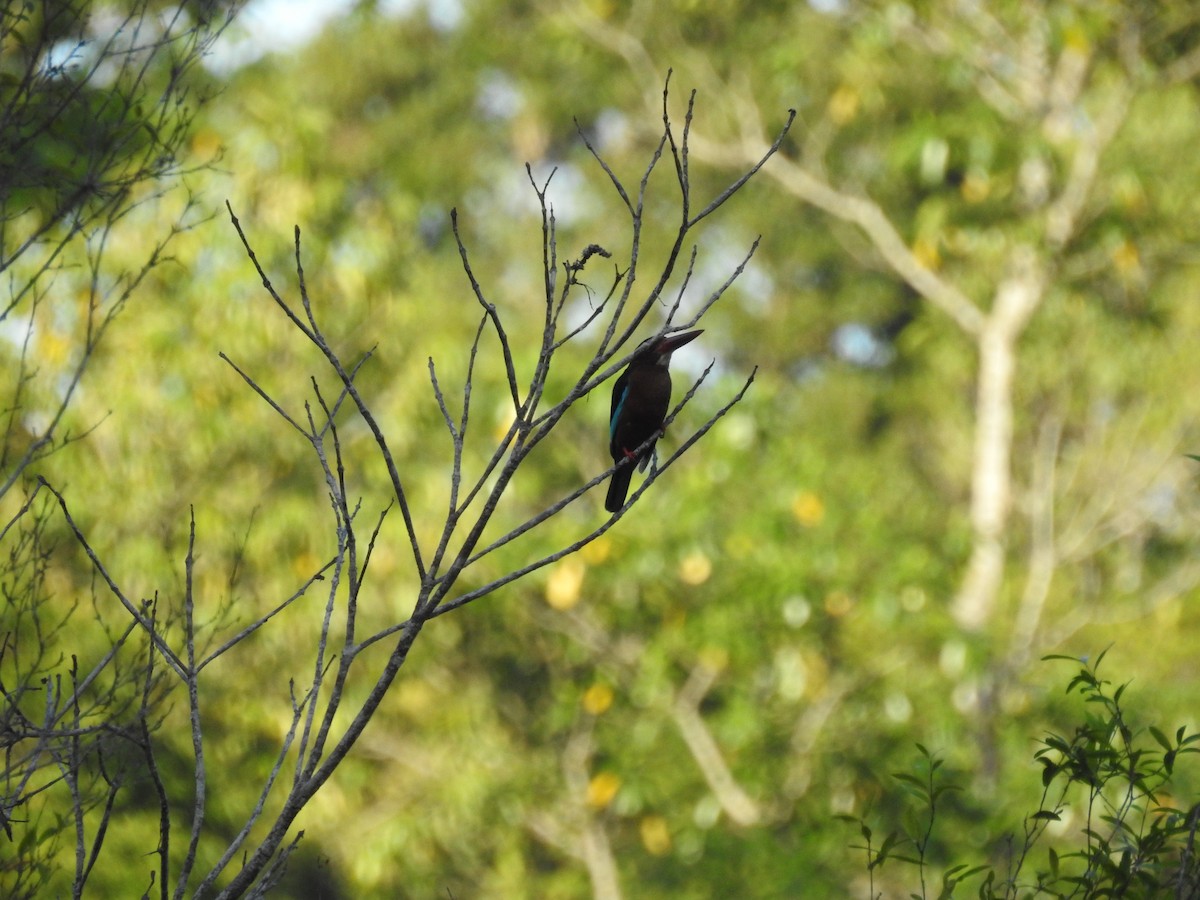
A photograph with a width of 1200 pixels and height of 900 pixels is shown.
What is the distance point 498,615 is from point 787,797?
7.29 ft

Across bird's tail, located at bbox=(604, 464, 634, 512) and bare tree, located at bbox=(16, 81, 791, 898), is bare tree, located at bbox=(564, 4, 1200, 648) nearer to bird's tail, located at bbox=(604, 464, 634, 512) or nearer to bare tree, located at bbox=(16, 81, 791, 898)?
bare tree, located at bbox=(16, 81, 791, 898)

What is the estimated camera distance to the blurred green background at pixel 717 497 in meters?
8.80

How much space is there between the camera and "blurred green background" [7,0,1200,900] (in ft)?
28.9

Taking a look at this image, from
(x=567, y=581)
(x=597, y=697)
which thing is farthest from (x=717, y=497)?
(x=597, y=697)

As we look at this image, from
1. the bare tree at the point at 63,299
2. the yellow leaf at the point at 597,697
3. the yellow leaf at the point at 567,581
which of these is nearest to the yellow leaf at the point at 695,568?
the yellow leaf at the point at 567,581

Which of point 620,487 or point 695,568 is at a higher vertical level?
point 695,568

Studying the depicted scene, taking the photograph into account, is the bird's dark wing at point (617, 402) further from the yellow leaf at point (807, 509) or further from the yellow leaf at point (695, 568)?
the yellow leaf at point (807, 509)

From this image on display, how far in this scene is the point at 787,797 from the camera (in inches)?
363

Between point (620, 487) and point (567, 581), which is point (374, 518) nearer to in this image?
→ point (567, 581)

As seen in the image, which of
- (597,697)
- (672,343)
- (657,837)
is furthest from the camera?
(657,837)

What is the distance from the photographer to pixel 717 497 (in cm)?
940

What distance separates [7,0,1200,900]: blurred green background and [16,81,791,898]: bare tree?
0.24 m

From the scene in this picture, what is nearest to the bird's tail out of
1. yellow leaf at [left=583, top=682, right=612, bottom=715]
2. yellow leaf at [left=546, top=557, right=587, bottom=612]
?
yellow leaf at [left=546, top=557, right=587, bottom=612]

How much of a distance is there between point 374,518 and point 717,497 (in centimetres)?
228
